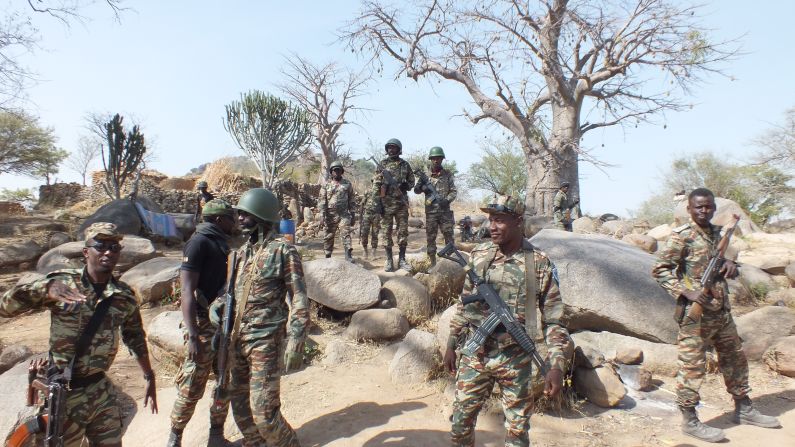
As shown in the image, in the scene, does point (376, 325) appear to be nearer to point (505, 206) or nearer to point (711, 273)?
point (505, 206)

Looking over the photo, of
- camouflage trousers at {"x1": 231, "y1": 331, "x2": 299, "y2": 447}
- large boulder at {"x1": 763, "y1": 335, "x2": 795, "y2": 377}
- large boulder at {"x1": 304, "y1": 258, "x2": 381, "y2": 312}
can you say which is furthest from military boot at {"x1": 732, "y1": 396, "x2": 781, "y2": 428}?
large boulder at {"x1": 304, "y1": 258, "x2": 381, "y2": 312}

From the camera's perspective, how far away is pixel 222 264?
3.23 metres

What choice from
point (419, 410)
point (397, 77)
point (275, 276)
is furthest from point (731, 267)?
point (397, 77)

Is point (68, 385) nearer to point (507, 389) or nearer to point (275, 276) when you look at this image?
point (275, 276)

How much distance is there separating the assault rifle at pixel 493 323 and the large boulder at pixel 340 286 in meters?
3.34

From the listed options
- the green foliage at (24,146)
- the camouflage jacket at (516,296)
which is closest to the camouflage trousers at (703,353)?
the camouflage jacket at (516,296)

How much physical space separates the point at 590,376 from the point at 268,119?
52.2ft

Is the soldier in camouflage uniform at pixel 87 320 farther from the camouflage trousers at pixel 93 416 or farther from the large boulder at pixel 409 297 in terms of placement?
the large boulder at pixel 409 297

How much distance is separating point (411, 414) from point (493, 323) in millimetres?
1798

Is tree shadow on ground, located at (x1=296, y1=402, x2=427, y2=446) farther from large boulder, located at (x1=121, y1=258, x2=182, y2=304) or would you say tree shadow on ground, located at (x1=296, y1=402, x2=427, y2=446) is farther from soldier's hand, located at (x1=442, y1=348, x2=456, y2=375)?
large boulder, located at (x1=121, y1=258, x2=182, y2=304)

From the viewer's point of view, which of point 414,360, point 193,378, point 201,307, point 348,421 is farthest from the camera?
point 414,360

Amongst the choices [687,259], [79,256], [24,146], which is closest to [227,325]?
[687,259]

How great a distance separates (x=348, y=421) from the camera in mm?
3771

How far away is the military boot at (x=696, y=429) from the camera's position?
3.45 m
